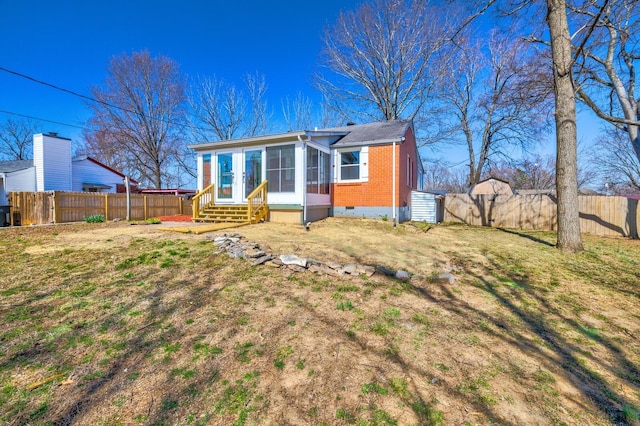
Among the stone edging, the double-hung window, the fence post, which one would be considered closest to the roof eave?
the double-hung window

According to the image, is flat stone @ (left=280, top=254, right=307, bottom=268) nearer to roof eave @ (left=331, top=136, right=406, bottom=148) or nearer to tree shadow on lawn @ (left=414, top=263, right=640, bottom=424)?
tree shadow on lawn @ (left=414, top=263, right=640, bottom=424)

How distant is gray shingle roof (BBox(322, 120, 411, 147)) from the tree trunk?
5038 millimetres

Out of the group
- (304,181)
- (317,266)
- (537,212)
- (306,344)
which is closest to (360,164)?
(304,181)

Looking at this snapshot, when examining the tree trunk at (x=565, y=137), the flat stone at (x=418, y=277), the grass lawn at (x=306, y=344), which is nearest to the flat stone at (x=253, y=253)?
the grass lawn at (x=306, y=344)

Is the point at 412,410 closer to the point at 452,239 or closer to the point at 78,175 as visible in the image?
the point at 452,239

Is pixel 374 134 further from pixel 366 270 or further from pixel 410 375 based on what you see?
pixel 410 375

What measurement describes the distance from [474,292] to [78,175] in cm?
2475

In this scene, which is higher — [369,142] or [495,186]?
[369,142]

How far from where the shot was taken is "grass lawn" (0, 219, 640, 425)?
214cm

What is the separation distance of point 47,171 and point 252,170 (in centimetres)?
1536

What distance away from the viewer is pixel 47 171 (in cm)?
1769

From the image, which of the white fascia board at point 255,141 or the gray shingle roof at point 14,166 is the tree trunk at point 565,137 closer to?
the white fascia board at point 255,141

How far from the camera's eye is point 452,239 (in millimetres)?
9000

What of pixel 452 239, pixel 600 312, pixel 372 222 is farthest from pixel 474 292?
pixel 372 222
